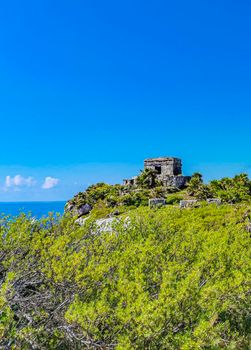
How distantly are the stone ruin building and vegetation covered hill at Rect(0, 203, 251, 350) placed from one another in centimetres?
4095

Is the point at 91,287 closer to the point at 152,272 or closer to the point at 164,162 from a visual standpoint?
the point at 152,272

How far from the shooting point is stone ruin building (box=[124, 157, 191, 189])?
58500 millimetres

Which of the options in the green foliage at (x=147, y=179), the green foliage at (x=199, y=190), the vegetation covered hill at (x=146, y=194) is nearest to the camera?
the vegetation covered hill at (x=146, y=194)

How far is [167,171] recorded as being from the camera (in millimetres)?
62594

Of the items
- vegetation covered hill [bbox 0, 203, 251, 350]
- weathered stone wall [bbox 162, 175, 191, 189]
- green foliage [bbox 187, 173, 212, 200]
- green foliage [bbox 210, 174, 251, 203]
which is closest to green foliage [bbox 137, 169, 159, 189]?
weathered stone wall [bbox 162, 175, 191, 189]

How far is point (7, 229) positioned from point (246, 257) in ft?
31.1

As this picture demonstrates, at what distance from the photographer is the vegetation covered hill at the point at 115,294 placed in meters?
9.99

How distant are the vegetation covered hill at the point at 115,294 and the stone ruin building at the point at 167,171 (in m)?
41.0

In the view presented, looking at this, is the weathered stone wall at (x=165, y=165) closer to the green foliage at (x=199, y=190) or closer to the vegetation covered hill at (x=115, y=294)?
the green foliage at (x=199, y=190)

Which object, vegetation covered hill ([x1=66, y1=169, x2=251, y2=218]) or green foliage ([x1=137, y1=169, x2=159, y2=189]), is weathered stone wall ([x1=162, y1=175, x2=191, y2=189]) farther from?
green foliage ([x1=137, y1=169, x2=159, y2=189])

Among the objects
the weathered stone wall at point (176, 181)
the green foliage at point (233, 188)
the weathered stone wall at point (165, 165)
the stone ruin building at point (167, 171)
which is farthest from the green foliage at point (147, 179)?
the green foliage at point (233, 188)

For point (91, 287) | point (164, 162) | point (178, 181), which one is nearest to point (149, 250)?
point (91, 287)

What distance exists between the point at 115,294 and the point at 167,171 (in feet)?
170

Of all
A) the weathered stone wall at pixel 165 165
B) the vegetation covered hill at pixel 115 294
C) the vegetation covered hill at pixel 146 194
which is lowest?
the vegetation covered hill at pixel 115 294
